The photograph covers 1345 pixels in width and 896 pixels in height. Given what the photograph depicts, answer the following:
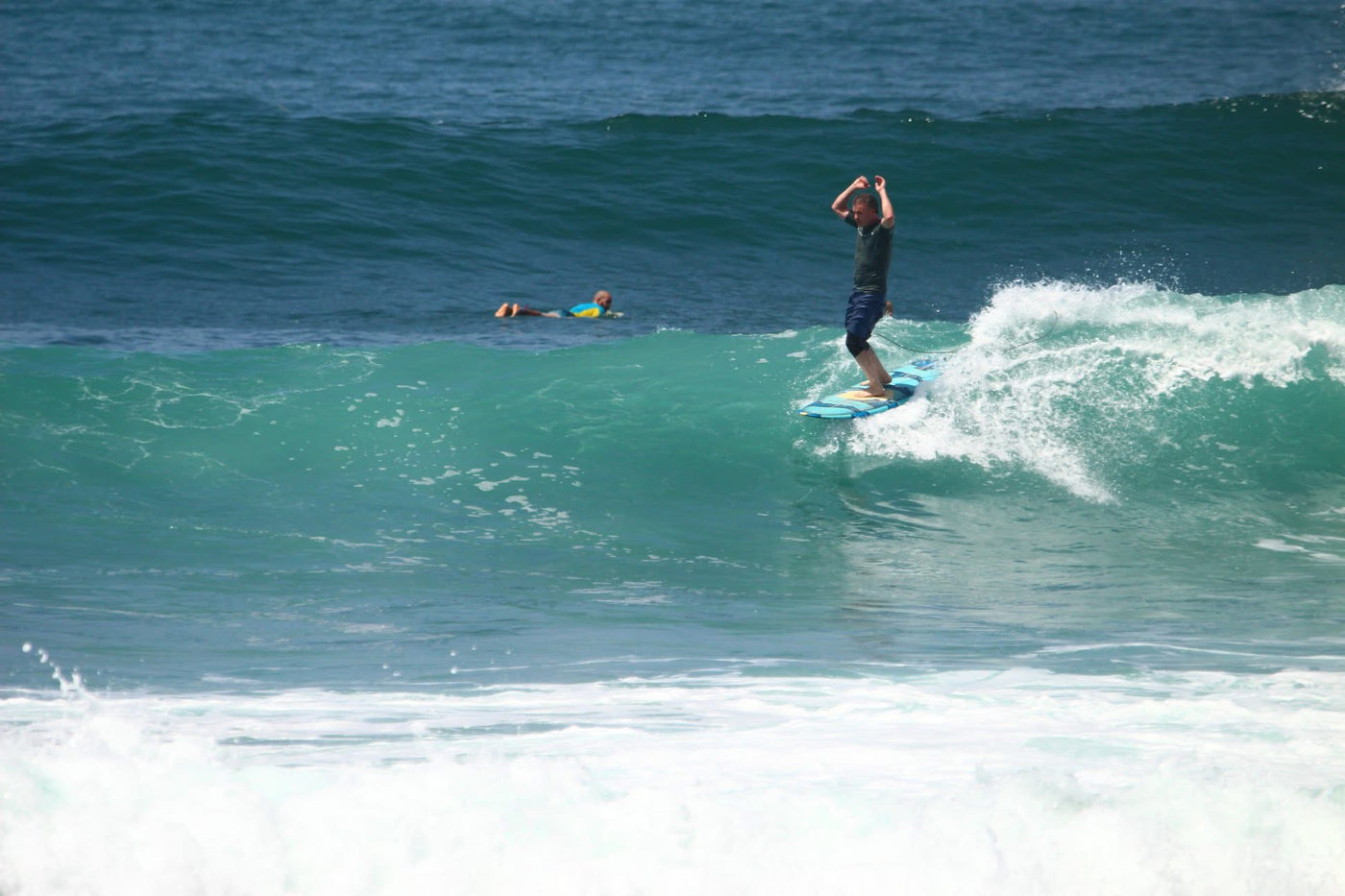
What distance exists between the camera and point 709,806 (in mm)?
3994

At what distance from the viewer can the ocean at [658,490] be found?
3904 mm

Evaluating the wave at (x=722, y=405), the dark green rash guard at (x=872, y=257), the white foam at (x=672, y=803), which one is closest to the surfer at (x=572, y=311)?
the wave at (x=722, y=405)

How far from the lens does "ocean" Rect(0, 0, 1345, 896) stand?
12.8 ft

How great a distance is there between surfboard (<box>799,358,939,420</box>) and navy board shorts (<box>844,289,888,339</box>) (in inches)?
40.3

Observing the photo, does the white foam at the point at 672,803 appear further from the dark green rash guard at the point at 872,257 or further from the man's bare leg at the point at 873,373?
the man's bare leg at the point at 873,373

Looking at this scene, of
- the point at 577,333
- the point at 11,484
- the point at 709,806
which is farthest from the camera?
the point at 577,333

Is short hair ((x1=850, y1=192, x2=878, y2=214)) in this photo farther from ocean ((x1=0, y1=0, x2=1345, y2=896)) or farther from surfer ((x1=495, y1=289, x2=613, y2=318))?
surfer ((x1=495, y1=289, x2=613, y2=318))

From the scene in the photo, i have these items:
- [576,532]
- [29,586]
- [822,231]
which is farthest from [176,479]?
[822,231]

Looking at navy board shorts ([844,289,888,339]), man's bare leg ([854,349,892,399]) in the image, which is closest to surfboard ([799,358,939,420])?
man's bare leg ([854,349,892,399])

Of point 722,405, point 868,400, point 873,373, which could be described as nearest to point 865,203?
point 873,373

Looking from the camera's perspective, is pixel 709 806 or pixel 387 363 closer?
pixel 709 806

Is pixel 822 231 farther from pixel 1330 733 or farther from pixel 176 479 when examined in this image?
pixel 1330 733

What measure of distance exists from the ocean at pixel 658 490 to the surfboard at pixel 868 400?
19 cm

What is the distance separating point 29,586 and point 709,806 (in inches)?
194
